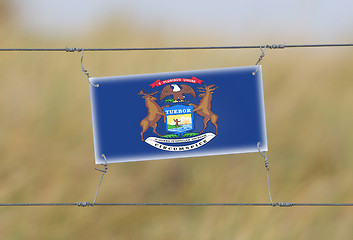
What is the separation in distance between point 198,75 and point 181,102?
21cm

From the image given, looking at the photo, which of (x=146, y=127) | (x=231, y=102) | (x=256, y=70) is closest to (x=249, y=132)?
(x=231, y=102)

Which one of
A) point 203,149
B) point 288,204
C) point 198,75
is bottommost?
point 288,204

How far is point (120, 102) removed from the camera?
114 inches

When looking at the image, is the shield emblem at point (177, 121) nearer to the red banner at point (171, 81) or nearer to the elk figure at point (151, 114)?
the elk figure at point (151, 114)

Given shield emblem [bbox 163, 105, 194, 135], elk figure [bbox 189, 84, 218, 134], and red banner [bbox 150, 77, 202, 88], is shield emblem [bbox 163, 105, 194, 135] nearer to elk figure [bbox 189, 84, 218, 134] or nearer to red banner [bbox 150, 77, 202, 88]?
elk figure [bbox 189, 84, 218, 134]

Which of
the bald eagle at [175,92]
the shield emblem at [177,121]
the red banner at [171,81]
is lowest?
the shield emblem at [177,121]

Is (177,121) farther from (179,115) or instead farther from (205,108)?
(205,108)

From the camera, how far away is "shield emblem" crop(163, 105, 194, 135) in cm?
289

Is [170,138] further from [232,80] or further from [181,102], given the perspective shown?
[232,80]

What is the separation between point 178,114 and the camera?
9.50 ft

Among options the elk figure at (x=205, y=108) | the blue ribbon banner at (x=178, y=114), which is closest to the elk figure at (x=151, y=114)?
the blue ribbon banner at (x=178, y=114)

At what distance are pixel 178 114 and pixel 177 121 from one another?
5 cm

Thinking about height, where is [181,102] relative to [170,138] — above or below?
above

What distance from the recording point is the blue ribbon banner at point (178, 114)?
2.88 meters
